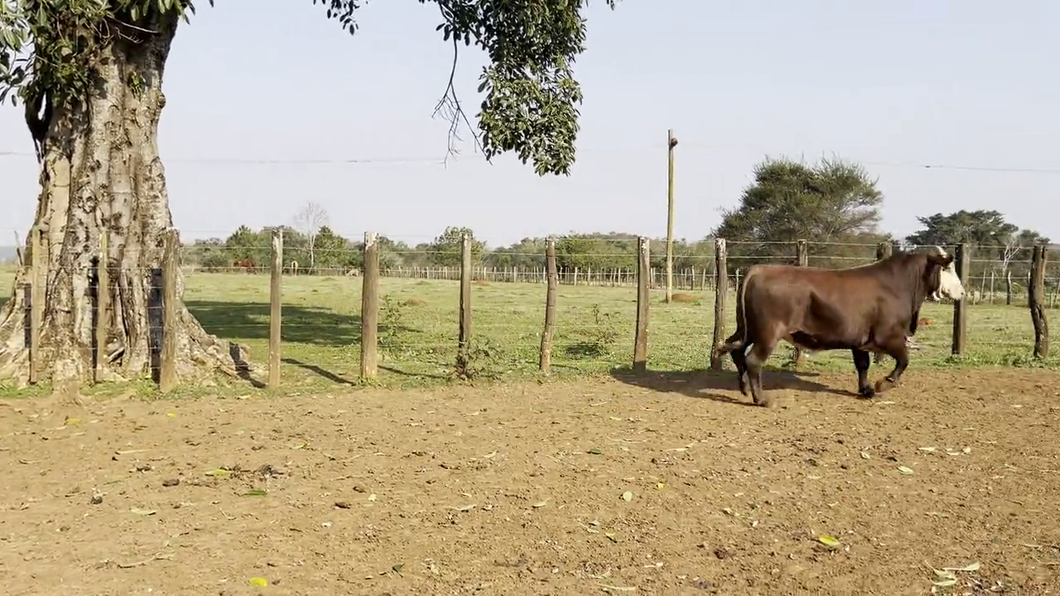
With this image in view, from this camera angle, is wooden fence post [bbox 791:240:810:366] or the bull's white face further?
wooden fence post [bbox 791:240:810:366]

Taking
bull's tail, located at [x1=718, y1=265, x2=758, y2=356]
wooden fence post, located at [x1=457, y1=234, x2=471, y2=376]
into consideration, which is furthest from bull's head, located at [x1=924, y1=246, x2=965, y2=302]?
wooden fence post, located at [x1=457, y1=234, x2=471, y2=376]

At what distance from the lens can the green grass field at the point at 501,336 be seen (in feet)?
37.5

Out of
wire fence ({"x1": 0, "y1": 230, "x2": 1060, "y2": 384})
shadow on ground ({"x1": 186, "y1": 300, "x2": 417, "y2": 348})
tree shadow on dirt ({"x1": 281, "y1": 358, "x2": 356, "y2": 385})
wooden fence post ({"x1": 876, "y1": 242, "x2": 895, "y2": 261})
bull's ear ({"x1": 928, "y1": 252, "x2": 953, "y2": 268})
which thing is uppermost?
wooden fence post ({"x1": 876, "y1": 242, "x2": 895, "y2": 261})

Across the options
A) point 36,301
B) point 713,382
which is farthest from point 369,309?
point 713,382

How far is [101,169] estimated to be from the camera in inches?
415

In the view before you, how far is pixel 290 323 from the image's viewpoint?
18000mm

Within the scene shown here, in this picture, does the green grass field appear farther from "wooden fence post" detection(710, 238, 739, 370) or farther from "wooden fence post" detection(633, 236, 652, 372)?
"wooden fence post" detection(710, 238, 739, 370)

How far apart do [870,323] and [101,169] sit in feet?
28.1

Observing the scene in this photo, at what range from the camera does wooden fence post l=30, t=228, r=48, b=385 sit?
9938mm

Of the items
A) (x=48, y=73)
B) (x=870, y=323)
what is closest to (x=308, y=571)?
(x=870, y=323)

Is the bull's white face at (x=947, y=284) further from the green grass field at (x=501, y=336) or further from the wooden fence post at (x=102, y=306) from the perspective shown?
the wooden fence post at (x=102, y=306)

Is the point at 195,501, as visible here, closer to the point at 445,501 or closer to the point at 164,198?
the point at 445,501

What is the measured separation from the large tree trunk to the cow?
5977 mm

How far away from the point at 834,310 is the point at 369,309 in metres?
4.96
